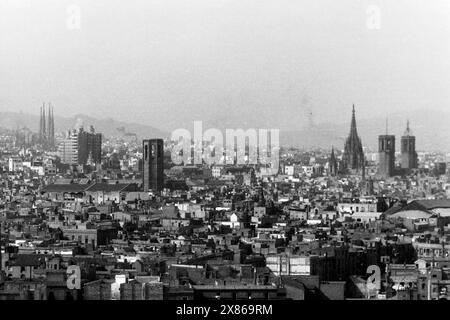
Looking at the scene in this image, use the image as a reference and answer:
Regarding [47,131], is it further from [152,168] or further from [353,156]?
[353,156]

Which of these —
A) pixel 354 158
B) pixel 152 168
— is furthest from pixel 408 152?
pixel 152 168

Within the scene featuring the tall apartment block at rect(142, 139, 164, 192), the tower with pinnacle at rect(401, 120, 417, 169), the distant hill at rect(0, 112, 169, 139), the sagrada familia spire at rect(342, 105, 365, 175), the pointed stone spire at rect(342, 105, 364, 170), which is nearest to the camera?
the distant hill at rect(0, 112, 169, 139)

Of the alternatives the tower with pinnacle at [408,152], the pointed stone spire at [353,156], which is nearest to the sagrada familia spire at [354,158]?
the pointed stone spire at [353,156]

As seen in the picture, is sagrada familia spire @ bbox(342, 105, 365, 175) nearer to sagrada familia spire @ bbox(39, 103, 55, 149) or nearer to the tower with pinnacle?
the tower with pinnacle

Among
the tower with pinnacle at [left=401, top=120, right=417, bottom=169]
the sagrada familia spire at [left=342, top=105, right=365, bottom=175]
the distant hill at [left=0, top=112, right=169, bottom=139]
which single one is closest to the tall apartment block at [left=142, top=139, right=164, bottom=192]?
the distant hill at [left=0, top=112, right=169, bottom=139]

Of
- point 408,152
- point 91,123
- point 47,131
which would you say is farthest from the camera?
point 408,152

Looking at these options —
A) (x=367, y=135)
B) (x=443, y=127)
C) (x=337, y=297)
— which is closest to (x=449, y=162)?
(x=367, y=135)
